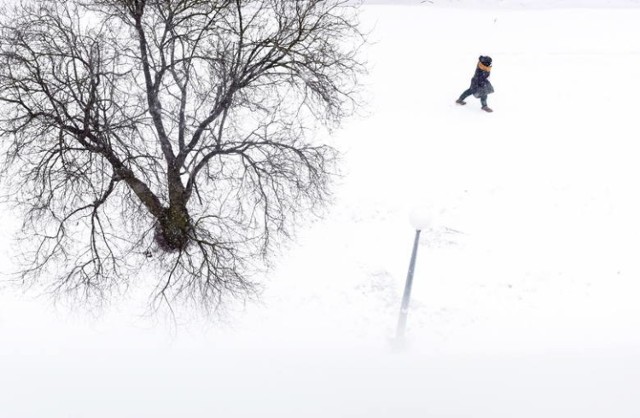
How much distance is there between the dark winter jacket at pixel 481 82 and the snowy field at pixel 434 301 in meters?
0.61

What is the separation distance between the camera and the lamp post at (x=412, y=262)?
755 cm

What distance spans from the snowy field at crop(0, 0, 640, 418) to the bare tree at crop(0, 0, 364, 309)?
0.76 metres

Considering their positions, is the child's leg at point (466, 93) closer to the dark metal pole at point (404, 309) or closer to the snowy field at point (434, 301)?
the snowy field at point (434, 301)

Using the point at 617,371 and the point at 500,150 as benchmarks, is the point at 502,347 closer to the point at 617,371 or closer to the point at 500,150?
the point at 617,371

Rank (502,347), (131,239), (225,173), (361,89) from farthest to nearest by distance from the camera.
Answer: (361,89)
(225,173)
(131,239)
(502,347)

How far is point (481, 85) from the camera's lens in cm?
1278

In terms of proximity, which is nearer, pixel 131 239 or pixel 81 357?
pixel 81 357

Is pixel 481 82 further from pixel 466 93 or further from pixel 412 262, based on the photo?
pixel 412 262

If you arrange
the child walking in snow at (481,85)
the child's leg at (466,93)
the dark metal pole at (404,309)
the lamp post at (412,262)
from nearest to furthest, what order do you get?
the lamp post at (412,262), the dark metal pole at (404,309), the child walking in snow at (481,85), the child's leg at (466,93)

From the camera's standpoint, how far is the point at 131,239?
33.0 ft

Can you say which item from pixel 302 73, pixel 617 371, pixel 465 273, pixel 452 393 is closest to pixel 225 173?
pixel 302 73

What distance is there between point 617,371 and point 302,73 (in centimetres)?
713

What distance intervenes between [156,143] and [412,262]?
198 inches

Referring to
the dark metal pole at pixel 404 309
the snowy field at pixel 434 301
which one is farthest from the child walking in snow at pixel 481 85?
the dark metal pole at pixel 404 309
